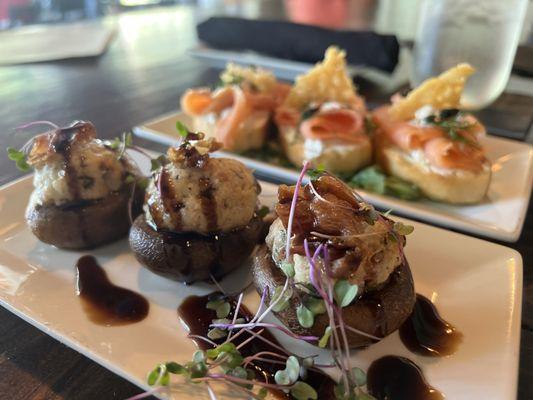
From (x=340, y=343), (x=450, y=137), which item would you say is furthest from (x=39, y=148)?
(x=450, y=137)

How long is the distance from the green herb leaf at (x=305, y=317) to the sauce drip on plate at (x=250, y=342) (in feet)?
0.41

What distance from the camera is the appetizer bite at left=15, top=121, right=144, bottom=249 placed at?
5.12 ft

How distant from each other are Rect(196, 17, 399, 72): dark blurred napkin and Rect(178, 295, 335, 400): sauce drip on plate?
2.65 m

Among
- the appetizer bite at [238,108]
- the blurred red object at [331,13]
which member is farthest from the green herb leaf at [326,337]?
the blurred red object at [331,13]

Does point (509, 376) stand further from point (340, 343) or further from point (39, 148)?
point (39, 148)

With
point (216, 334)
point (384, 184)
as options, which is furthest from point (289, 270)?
point (384, 184)

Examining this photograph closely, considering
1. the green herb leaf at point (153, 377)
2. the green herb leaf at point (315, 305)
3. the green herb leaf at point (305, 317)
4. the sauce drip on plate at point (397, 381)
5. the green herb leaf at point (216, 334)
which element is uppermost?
the green herb leaf at point (315, 305)

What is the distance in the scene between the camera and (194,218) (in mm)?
1424

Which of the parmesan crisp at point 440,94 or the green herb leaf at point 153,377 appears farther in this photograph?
the parmesan crisp at point 440,94

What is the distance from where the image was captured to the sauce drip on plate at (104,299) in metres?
1.33

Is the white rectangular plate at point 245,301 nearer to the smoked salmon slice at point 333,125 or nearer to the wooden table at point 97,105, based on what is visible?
the wooden table at point 97,105

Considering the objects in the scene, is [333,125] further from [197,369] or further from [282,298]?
[197,369]

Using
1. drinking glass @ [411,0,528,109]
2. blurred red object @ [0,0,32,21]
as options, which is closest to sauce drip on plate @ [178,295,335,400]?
drinking glass @ [411,0,528,109]

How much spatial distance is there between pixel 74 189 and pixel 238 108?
121 centimetres
